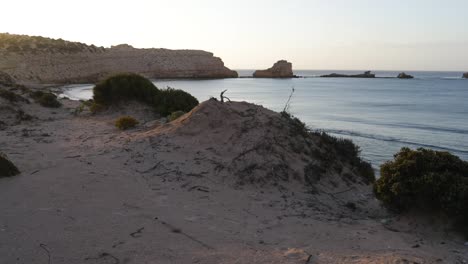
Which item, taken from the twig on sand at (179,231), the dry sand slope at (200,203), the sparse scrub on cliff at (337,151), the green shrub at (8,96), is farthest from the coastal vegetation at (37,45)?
the twig on sand at (179,231)

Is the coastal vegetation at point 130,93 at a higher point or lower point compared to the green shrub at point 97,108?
higher

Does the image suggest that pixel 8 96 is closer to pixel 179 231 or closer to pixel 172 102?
pixel 172 102

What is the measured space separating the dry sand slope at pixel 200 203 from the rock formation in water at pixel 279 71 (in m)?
128

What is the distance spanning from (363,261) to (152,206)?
3.85m

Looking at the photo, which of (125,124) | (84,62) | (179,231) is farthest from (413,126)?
(84,62)

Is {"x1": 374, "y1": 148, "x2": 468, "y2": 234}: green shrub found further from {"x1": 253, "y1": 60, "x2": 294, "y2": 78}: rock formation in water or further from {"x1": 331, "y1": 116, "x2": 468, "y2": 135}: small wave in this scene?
{"x1": 253, "y1": 60, "x2": 294, "y2": 78}: rock formation in water

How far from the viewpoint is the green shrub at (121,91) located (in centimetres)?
2136

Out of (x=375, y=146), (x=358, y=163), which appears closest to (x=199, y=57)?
(x=375, y=146)

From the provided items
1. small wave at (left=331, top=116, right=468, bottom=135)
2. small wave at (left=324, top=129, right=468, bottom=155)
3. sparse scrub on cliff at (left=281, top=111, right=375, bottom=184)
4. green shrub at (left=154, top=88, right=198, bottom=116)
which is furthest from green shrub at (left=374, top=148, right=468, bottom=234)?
small wave at (left=331, top=116, right=468, bottom=135)

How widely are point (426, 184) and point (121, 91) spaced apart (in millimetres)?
16636

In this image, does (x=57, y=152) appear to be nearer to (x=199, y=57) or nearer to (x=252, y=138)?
(x=252, y=138)

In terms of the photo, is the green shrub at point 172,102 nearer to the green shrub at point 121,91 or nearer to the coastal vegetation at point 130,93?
the coastal vegetation at point 130,93

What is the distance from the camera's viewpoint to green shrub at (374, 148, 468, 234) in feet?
23.5

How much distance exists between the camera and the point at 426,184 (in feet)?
24.5
